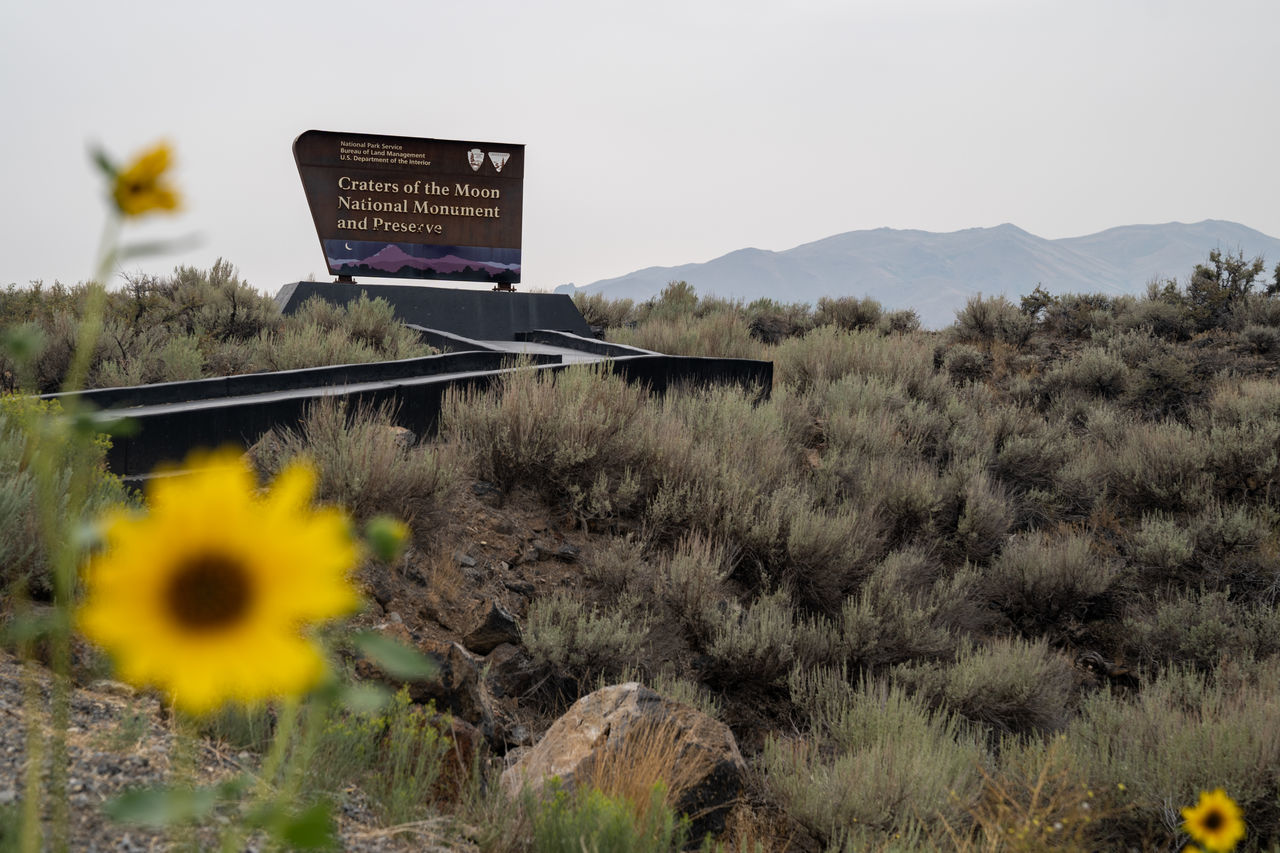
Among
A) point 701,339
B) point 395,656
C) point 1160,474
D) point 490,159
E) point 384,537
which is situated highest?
point 490,159

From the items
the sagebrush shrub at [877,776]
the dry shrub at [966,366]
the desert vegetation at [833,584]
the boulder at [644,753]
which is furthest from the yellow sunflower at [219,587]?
the dry shrub at [966,366]

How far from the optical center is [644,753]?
3.30 m

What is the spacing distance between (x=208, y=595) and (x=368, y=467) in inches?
173

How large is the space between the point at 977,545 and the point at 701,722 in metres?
4.64

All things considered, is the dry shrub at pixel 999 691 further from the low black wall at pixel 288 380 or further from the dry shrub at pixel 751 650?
the low black wall at pixel 288 380

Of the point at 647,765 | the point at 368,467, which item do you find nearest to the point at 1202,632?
the point at 647,765

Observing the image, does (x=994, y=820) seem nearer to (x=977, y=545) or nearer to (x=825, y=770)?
(x=825, y=770)

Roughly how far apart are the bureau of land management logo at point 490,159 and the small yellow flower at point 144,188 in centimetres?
1514

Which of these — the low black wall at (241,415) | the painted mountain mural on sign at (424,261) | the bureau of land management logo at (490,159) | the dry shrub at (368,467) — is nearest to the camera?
the dry shrub at (368,467)

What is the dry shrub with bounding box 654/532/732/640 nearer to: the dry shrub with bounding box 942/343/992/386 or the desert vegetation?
the desert vegetation

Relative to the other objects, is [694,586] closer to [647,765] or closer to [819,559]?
[819,559]

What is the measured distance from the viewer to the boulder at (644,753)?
323 centimetres

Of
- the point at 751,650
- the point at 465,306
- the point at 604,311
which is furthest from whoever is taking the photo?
the point at 604,311

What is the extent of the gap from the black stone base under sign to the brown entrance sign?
458 millimetres
